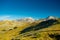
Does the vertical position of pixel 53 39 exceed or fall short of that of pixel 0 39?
it falls short

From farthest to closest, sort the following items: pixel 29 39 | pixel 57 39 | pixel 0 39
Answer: pixel 0 39 < pixel 29 39 < pixel 57 39

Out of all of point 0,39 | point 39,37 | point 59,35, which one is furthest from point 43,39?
point 0,39

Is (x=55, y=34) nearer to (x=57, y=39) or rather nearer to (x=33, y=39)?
(x=57, y=39)

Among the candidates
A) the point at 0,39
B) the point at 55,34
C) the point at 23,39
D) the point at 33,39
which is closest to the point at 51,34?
the point at 55,34

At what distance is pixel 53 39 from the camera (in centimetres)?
12050

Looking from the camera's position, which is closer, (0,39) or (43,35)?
(43,35)

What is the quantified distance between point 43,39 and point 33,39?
9368 mm

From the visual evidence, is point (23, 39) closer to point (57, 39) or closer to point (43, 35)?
point (43, 35)

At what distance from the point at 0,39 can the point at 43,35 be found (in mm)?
56904

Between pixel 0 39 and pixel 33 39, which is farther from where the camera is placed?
pixel 0 39

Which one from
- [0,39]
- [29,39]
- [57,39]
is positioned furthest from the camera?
[0,39]

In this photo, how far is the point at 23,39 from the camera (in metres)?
129

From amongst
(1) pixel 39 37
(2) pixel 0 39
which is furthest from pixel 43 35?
(2) pixel 0 39

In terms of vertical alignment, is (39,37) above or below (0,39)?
below
